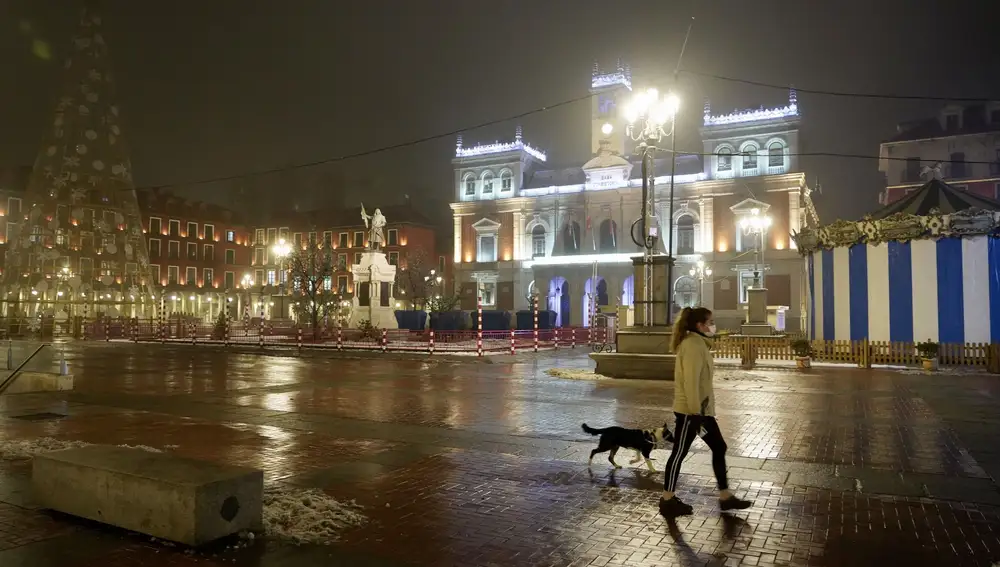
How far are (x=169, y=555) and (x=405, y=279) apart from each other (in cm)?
6186

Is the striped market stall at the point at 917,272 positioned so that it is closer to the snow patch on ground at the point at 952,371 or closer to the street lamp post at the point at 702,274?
the snow patch on ground at the point at 952,371

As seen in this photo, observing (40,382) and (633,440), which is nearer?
(633,440)

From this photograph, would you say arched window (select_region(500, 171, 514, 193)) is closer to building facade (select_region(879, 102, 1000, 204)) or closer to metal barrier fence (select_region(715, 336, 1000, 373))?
building facade (select_region(879, 102, 1000, 204))

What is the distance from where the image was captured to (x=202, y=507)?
4676 mm

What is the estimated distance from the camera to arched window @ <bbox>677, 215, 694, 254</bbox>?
55.4m

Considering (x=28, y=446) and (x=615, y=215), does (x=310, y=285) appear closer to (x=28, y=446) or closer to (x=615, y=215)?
(x=615, y=215)

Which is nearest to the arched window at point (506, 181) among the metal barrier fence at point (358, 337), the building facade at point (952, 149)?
the metal barrier fence at point (358, 337)

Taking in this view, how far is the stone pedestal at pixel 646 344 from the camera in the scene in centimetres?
1622

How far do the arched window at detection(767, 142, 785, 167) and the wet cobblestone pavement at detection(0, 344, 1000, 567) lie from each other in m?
40.0

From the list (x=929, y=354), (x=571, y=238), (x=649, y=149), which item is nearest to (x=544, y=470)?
(x=649, y=149)

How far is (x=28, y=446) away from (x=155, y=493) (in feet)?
15.1

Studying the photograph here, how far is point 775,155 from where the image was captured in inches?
2053

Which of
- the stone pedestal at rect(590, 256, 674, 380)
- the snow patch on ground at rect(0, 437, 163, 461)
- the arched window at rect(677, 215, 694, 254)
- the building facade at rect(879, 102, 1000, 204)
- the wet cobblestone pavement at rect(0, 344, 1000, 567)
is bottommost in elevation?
the wet cobblestone pavement at rect(0, 344, 1000, 567)

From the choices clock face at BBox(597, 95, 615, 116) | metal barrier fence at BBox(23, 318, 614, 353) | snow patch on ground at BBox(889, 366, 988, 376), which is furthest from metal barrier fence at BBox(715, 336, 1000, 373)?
clock face at BBox(597, 95, 615, 116)
